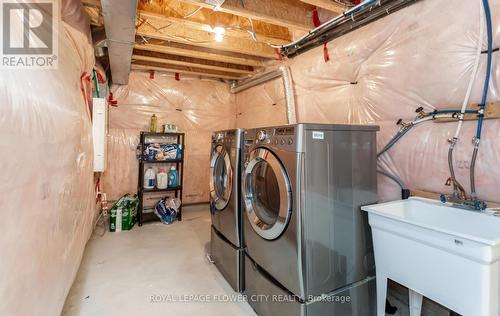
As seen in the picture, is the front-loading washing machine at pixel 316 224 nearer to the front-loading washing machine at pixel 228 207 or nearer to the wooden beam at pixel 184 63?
the front-loading washing machine at pixel 228 207

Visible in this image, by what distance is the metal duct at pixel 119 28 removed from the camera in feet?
5.34

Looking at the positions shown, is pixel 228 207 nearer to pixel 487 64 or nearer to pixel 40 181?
pixel 40 181

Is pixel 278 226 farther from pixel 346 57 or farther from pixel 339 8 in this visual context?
pixel 339 8

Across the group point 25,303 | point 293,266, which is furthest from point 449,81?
point 25,303

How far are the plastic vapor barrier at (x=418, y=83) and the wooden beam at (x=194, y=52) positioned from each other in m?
1.33

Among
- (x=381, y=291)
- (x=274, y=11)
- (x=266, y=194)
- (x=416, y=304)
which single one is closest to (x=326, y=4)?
(x=274, y=11)

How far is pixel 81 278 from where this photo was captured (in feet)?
7.10

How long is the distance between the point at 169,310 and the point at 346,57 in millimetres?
2503

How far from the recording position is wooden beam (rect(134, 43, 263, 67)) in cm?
287

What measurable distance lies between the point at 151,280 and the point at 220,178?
1.08 metres

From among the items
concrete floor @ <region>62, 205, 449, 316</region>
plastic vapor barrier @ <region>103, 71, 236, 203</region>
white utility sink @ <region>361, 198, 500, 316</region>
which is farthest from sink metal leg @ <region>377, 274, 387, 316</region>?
plastic vapor barrier @ <region>103, 71, 236, 203</region>

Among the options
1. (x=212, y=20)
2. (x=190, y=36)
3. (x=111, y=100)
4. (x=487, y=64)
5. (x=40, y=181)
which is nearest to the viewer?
(x=40, y=181)

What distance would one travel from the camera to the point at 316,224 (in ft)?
4.65

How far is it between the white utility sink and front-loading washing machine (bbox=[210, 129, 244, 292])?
3.22 feet
